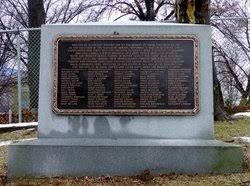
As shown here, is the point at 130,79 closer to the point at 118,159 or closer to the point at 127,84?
the point at 127,84

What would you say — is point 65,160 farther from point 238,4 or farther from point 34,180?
point 238,4

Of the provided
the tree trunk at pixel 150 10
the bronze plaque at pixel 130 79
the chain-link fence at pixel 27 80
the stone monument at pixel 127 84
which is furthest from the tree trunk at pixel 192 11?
the tree trunk at pixel 150 10

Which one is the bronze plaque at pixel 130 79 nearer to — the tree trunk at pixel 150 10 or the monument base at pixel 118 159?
the monument base at pixel 118 159

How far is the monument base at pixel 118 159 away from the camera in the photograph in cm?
636

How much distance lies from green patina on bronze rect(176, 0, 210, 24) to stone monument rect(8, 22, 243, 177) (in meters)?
2.17

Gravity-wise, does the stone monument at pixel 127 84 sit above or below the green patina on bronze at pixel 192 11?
below

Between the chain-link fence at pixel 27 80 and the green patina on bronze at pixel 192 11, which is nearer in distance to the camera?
the green patina on bronze at pixel 192 11

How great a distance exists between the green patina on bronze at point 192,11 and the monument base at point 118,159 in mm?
3301

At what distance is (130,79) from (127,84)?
0.07 metres

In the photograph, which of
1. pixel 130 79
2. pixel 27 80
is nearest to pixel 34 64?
pixel 27 80

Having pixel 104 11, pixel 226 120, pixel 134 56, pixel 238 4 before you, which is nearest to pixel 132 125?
pixel 134 56

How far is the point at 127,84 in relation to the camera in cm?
688

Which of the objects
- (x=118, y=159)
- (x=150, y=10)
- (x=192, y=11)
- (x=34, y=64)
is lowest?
(x=118, y=159)

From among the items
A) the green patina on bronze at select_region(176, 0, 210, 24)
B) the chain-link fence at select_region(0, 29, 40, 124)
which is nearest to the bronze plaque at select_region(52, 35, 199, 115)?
the green patina on bronze at select_region(176, 0, 210, 24)
